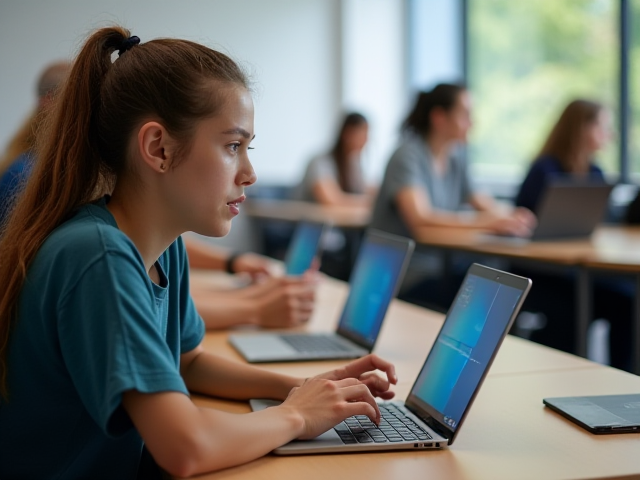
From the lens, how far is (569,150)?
3898 mm

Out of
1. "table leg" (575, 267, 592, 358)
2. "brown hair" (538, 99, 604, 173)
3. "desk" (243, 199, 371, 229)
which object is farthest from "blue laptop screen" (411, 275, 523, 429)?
"desk" (243, 199, 371, 229)

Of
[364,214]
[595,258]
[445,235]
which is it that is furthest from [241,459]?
[364,214]

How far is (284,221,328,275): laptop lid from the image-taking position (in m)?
2.52

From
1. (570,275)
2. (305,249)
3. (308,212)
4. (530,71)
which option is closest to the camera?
(305,249)

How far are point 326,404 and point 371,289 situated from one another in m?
0.74

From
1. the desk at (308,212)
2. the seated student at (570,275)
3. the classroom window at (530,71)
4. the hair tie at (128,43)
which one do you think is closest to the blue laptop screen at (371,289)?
the hair tie at (128,43)

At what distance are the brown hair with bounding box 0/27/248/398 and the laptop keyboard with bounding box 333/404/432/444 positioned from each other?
1.58ft

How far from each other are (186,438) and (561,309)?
281 centimetres

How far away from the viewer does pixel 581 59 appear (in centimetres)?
545

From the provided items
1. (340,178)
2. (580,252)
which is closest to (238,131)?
(580,252)

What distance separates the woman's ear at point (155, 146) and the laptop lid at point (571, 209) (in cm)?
217

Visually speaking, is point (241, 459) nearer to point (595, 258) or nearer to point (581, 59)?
point (595, 258)

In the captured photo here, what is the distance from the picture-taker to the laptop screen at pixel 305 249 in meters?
2.54

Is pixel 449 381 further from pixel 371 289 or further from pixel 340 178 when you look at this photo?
pixel 340 178
